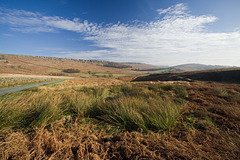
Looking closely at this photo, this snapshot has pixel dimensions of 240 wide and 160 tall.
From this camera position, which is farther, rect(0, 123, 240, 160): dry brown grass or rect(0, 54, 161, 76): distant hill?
rect(0, 54, 161, 76): distant hill

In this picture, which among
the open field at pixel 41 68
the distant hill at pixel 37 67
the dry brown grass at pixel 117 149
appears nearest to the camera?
the dry brown grass at pixel 117 149

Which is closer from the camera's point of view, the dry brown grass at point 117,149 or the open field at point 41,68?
the dry brown grass at point 117,149

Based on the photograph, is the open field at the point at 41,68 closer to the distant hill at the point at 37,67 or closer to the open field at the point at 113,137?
the distant hill at the point at 37,67

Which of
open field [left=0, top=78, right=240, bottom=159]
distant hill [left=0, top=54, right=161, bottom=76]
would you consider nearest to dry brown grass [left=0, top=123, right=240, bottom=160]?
open field [left=0, top=78, right=240, bottom=159]

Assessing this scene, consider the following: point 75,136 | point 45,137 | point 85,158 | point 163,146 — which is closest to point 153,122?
point 163,146

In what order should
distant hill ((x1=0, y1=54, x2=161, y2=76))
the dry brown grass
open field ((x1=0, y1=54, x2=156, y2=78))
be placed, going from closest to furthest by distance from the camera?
the dry brown grass → open field ((x1=0, y1=54, x2=156, y2=78)) → distant hill ((x1=0, y1=54, x2=161, y2=76))

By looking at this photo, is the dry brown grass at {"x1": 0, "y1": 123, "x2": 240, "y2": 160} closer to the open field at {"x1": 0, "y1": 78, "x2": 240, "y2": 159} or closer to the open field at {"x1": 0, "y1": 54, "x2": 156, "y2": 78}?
the open field at {"x1": 0, "y1": 78, "x2": 240, "y2": 159}

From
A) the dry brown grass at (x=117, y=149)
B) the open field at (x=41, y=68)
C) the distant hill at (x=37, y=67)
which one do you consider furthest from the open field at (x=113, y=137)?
the distant hill at (x=37, y=67)

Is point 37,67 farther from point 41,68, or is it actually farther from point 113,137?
point 113,137

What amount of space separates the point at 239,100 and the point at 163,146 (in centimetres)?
680

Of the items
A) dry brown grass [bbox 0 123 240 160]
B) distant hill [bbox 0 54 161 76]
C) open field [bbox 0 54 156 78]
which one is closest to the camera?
dry brown grass [bbox 0 123 240 160]

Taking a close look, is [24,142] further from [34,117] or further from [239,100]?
[239,100]

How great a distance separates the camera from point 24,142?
193cm

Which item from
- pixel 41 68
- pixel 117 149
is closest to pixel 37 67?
pixel 41 68
